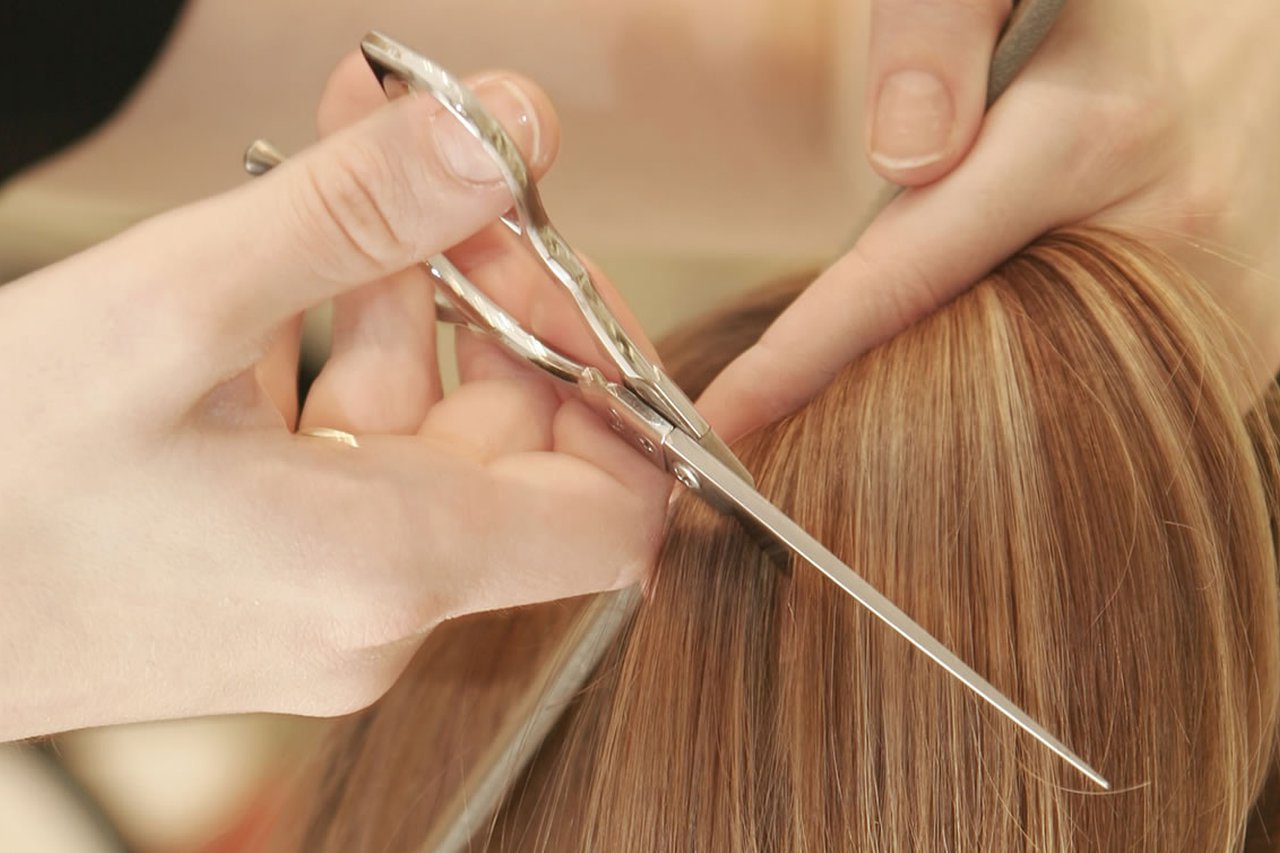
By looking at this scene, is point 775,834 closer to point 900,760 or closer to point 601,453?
point 900,760

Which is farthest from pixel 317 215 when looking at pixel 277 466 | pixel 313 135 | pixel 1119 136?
pixel 313 135

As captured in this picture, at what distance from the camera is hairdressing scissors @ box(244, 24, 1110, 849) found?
42 cm

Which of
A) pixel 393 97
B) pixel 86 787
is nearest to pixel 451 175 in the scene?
pixel 393 97

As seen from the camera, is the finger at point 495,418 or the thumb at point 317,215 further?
the finger at point 495,418

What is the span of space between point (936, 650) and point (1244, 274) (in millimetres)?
352

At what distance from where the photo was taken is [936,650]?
46 cm

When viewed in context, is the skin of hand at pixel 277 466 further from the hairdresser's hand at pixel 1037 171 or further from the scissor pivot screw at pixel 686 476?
the hairdresser's hand at pixel 1037 171

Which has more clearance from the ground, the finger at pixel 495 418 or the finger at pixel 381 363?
the finger at pixel 381 363

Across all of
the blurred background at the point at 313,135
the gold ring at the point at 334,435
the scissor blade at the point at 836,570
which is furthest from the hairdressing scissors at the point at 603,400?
the blurred background at the point at 313,135

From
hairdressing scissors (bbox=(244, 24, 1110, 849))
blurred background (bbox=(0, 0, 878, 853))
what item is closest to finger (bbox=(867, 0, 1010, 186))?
hairdressing scissors (bbox=(244, 24, 1110, 849))

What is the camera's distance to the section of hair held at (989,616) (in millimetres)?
501

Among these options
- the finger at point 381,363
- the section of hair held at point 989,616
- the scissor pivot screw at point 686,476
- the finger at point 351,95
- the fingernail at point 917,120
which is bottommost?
the section of hair held at point 989,616

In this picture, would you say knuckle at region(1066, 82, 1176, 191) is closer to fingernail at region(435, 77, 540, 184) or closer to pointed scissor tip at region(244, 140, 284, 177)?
fingernail at region(435, 77, 540, 184)

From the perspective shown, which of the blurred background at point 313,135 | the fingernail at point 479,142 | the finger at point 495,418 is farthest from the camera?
the blurred background at point 313,135
